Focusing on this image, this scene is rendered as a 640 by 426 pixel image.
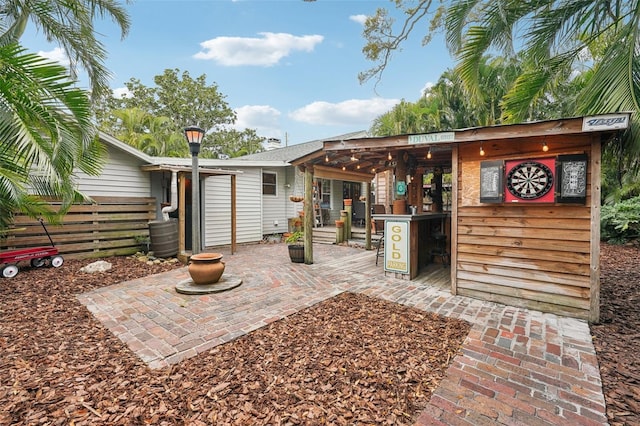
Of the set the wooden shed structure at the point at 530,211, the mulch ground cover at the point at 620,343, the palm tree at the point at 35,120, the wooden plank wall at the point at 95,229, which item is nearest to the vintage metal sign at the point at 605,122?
the wooden shed structure at the point at 530,211

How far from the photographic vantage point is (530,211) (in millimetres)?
3740

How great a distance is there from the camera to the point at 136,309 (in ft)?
11.9

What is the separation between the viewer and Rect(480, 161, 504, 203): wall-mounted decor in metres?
3.81

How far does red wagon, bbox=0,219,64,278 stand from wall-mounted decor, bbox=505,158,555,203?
8.20 metres

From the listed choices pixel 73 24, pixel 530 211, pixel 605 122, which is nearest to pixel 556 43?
pixel 605 122

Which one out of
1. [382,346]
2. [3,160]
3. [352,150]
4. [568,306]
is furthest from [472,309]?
[3,160]

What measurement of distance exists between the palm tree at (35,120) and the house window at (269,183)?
22.4ft

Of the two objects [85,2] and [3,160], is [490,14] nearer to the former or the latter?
[3,160]

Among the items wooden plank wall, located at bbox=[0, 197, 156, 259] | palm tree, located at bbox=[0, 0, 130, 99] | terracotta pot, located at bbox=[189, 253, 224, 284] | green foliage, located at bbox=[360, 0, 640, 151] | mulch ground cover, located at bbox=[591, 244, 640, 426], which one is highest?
palm tree, located at bbox=[0, 0, 130, 99]

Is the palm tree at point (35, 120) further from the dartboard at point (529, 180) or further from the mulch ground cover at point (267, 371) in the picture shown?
the dartboard at point (529, 180)

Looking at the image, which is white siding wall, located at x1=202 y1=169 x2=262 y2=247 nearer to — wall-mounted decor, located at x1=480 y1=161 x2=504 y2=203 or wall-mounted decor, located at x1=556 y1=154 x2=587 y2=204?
wall-mounted decor, located at x1=480 y1=161 x2=504 y2=203

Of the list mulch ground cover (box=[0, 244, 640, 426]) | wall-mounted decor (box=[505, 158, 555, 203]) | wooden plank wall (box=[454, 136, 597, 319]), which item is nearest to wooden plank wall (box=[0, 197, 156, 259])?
mulch ground cover (box=[0, 244, 640, 426])

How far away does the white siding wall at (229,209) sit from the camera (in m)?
8.71

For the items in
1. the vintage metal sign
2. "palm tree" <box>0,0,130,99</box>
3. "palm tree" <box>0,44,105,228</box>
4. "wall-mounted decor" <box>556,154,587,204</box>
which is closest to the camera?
the vintage metal sign
